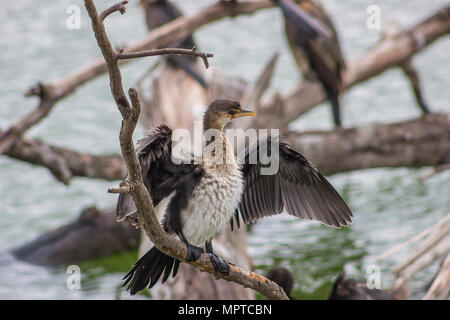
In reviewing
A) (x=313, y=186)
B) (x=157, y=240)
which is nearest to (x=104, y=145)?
(x=313, y=186)

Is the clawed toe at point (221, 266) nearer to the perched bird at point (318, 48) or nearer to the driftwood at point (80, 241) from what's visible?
the driftwood at point (80, 241)

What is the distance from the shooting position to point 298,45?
6984 millimetres

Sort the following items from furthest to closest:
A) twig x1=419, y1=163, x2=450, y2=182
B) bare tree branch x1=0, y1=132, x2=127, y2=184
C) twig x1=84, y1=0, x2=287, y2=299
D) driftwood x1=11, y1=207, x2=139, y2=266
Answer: driftwood x1=11, y1=207, x2=139, y2=266 < bare tree branch x1=0, y1=132, x2=127, y2=184 < twig x1=419, y1=163, x2=450, y2=182 < twig x1=84, y1=0, x2=287, y2=299

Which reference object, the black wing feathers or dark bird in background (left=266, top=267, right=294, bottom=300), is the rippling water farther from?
the black wing feathers

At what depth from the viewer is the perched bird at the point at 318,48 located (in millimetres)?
6352

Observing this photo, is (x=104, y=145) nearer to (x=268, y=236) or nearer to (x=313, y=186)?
(x=268, y=236)

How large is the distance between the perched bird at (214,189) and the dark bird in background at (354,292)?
1122mm

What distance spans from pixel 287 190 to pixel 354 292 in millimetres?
1166

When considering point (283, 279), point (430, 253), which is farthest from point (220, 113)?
point (283, 279)

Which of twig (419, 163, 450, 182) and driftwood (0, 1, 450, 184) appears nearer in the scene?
twig (419, 163, 450, 182)

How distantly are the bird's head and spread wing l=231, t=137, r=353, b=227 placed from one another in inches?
6.3

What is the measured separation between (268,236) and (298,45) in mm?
1936

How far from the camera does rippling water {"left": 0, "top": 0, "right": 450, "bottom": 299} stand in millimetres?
5520

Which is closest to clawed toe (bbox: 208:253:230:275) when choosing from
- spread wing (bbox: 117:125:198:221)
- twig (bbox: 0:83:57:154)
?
spread wing (bbox: 117:125:198:221)
